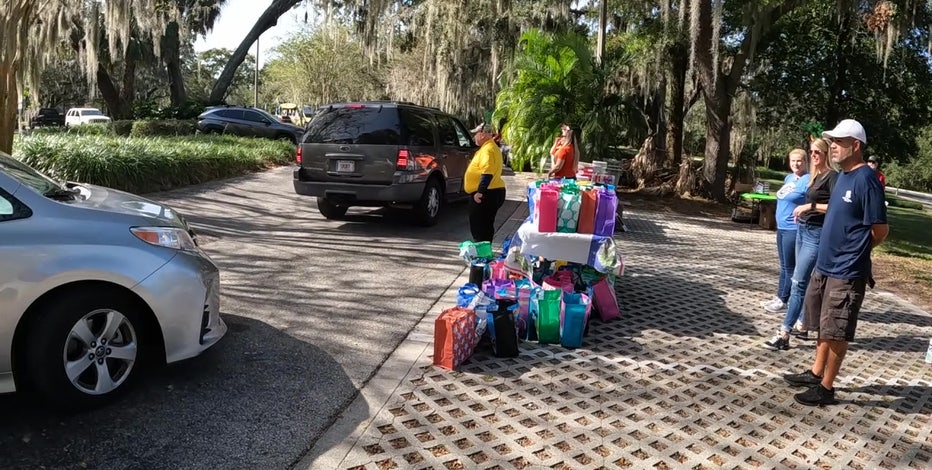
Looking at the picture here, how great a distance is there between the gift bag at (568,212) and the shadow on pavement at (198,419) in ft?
8.03

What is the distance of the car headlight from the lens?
3.85 metres

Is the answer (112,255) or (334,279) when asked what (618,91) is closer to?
(334,279)

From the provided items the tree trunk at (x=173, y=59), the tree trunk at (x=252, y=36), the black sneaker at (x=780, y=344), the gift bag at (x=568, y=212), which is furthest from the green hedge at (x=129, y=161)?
the tree trunk at (x=173, y=59)

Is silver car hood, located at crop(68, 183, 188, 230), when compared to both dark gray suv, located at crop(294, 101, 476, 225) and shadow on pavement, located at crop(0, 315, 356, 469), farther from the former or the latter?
dark gray suv, located at crop(294, 101, 476, 225)

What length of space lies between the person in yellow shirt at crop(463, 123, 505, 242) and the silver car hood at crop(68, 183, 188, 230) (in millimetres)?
3241

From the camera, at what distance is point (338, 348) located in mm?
4773

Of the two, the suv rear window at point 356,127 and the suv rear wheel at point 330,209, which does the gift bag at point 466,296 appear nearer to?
the suv rear window at point 356,127

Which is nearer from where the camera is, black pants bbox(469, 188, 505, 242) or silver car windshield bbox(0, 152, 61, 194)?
silver car windshield bbox(0, 152, 61, 194)

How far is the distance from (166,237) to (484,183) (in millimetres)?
3581

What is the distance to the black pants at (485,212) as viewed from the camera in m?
7.05

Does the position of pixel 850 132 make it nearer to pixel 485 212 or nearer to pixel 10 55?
pixel 485 212

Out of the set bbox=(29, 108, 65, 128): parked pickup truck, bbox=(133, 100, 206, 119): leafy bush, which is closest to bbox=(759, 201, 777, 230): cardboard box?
bbox=(133, 100, 206, 119): leafy bush

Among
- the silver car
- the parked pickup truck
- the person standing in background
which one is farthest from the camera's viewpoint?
the parked pickup truck

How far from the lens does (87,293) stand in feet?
11.6
